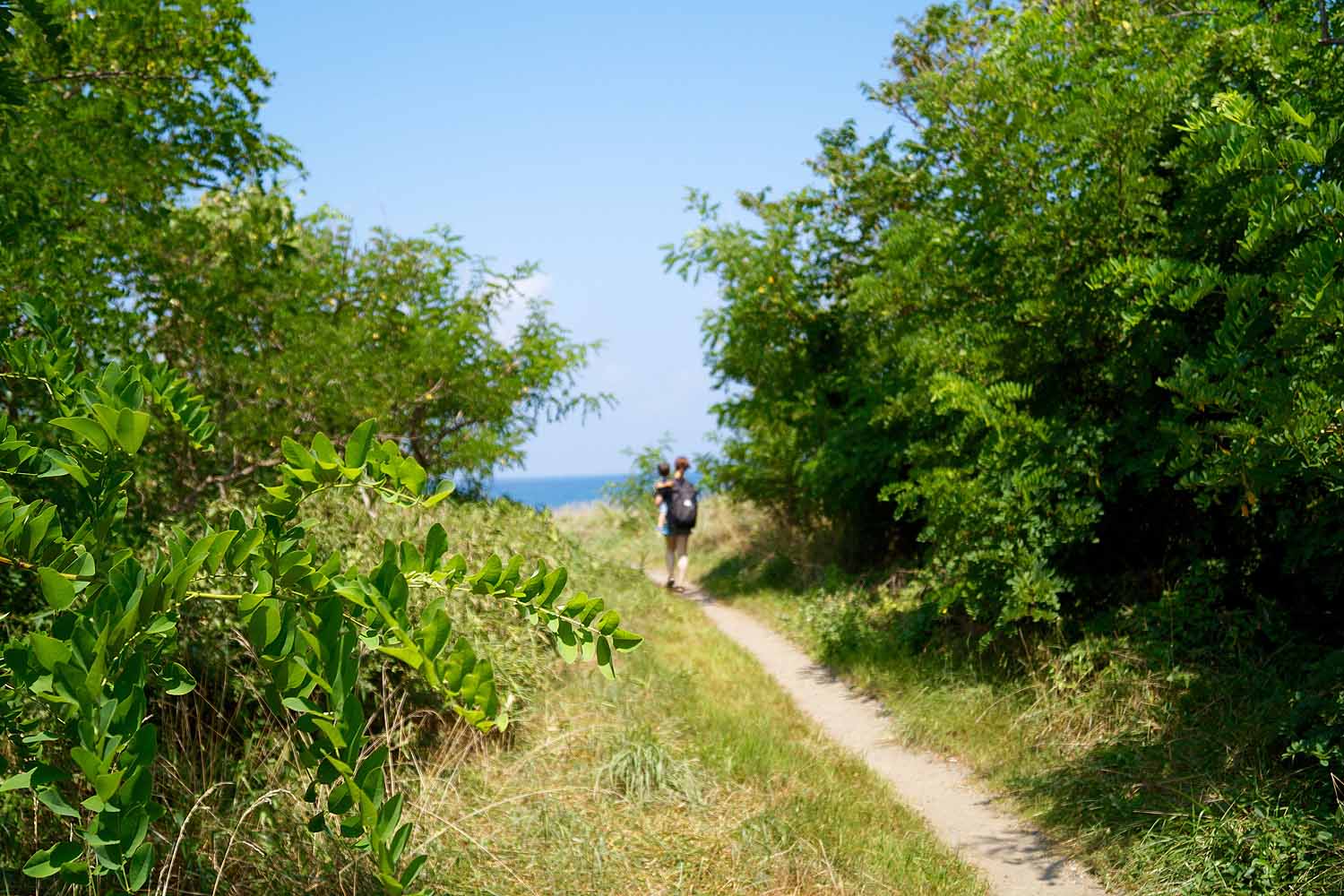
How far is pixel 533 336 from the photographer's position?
36.8ft

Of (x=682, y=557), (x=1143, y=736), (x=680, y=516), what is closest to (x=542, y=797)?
(x=1143, y=736)

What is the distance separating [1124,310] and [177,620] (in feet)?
18.5

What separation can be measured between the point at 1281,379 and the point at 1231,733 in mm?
2068

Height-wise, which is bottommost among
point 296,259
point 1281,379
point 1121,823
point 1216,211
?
point 1121,823

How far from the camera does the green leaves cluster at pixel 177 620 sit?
1.84 metres

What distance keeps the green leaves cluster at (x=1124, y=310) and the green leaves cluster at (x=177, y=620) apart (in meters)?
3.59

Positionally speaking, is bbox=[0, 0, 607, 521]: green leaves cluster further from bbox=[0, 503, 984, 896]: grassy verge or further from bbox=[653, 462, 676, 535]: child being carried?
bbox=[653, 462, 676, 535]: child being carried

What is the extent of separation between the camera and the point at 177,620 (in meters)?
2.16

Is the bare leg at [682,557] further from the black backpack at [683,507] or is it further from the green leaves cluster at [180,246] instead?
the green leaves cluster at [180,246]

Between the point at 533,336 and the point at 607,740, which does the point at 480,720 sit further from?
the point at 533,336

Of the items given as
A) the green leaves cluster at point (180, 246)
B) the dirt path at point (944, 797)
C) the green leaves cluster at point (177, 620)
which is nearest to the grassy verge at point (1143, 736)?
the dirt path at point (944, 797)

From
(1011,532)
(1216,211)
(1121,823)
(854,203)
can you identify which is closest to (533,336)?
(854,203)

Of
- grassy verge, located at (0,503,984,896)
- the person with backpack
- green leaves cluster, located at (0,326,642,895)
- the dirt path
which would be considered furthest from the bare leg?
green leaves cluster, located at (0,326,642,895)

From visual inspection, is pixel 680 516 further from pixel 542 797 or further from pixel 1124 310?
pixel 542 797
